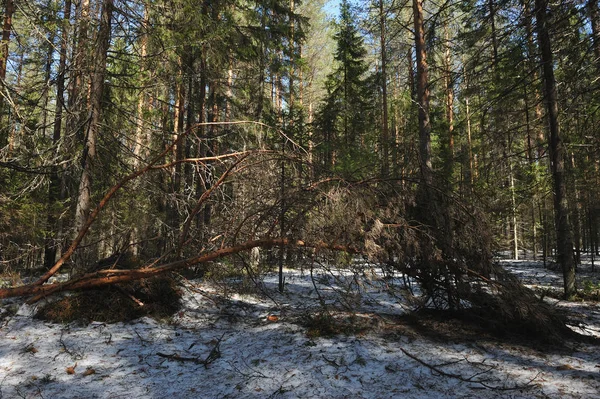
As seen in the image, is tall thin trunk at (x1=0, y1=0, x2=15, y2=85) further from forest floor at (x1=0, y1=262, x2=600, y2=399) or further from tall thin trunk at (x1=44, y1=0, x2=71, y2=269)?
forest floor at (x1=0, y1=262, x2=600, y2=399)

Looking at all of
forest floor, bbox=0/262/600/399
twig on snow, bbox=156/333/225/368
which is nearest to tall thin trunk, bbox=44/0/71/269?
forest floor, bbox=0/262/600/399

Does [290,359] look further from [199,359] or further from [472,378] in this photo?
[472,378]

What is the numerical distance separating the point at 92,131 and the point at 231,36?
4360mm

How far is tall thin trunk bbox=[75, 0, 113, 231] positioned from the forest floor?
210 centimetres

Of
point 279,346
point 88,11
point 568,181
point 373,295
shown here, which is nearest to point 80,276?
point 279,346

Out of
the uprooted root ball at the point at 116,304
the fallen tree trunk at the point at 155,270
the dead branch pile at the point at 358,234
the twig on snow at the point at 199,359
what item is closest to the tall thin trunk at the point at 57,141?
the fallen tree trunk at the point at 155,270

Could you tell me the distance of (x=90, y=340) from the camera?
4.99 metres

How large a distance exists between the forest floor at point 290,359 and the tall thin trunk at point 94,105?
6.90 feet

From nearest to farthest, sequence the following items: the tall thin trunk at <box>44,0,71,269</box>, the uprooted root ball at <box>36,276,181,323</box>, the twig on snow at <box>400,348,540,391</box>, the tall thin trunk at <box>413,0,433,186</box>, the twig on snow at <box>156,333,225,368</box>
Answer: the twig on snow at <box>400,348,540,391</box> < the twig on snow at <box>156,333,225,368</box> < the uprooted root ball at <box>36,276,181,323</box> < the tall thin trunk at <box>44,0,71,269</box> < the tall thin trunk at <box>413,0,433,186</box>

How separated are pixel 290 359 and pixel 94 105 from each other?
573 cm

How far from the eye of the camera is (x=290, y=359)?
447 cm

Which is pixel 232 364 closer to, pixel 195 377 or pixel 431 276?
pixel 195 377

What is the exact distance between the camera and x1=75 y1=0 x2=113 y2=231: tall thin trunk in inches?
256

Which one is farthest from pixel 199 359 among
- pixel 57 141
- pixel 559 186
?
pixel 559 186
